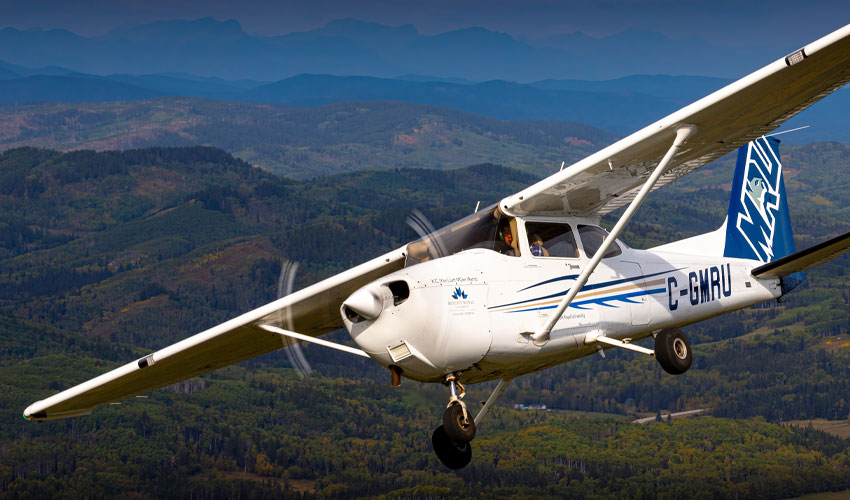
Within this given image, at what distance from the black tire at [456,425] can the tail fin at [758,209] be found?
9324 mm

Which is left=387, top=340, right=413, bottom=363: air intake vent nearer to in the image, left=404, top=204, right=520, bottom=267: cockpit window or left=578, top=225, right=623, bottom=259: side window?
left=404, top=204, right=520, bottom=267: cockpit window

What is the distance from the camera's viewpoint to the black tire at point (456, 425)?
14977 mm

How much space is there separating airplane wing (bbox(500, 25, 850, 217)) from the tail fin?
575 cm

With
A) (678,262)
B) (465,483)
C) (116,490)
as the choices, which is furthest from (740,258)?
(116,490)

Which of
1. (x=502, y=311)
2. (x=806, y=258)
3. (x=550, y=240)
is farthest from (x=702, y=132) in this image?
(x=806, y=258)

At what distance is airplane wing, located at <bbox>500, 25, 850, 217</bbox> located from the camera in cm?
1428

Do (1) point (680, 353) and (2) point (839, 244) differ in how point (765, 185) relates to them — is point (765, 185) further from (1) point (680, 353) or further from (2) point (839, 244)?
(1) point (680, 353)

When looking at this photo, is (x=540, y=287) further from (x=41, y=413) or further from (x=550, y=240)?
(x=41, y=413)

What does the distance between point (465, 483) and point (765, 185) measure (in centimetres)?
17123

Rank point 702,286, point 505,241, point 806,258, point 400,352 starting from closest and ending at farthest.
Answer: point 400,352
point 505,241
point 806,258
point 702,286

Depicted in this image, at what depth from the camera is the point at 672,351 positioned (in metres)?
16.9

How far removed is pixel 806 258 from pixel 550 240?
6.14 meters

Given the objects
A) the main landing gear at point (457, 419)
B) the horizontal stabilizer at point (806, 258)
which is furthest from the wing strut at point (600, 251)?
the horizontal stabilizer at point (806, 258)

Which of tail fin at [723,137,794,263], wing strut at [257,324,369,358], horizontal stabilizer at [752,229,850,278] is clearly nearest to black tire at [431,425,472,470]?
wing strut at [257,324,369,358]
